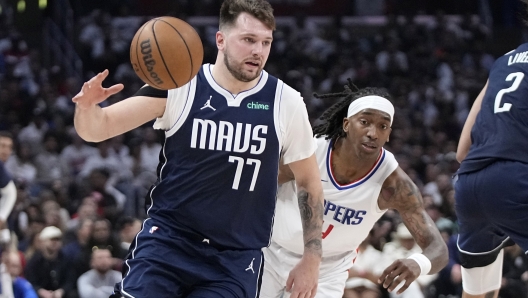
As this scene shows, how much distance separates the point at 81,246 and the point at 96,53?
8480 millimetres

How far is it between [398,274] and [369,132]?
903mm

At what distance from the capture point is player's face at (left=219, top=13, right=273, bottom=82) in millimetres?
3871

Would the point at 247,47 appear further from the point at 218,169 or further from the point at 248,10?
the point at 218,169

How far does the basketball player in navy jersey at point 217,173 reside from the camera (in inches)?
148

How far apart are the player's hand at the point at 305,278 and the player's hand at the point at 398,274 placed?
1.35 ft

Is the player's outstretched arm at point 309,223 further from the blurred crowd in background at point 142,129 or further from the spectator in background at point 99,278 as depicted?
the spectator in background at point 99,278

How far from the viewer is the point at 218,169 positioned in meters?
3.79

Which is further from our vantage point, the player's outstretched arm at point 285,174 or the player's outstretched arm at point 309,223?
the player's outstretched arm at point 285,174

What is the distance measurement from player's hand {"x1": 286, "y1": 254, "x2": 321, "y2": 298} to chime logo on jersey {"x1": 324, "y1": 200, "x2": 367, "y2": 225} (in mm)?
787

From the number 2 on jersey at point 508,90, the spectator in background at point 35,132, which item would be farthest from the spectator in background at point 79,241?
the number 2 on jersey at point 508,90

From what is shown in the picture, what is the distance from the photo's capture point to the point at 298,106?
4023 mm

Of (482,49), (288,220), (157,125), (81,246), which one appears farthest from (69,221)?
(482,49)

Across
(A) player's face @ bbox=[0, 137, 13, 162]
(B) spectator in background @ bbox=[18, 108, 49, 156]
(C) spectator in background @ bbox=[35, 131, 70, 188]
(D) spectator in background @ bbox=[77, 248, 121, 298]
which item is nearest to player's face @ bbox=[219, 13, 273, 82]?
(D) spectator in background @ bbox=[77, 248, 121, 298]

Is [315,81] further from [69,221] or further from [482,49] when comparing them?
[69,221]
